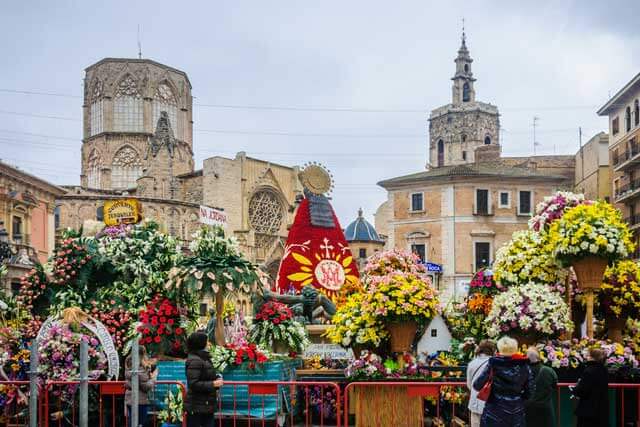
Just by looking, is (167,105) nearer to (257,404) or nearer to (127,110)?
(127,110)

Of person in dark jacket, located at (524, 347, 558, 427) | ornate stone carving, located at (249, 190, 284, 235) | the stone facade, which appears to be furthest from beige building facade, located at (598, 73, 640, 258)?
person in dark jacket, located at (524, 347, 558, 427)

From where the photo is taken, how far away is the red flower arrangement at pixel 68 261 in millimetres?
13391

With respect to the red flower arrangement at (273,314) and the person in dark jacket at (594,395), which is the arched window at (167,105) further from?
the person in dark jacket at (594,395)

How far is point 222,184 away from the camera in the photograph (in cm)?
5738

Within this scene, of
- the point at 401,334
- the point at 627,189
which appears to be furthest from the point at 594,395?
the point at 627,189

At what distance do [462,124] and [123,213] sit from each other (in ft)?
244

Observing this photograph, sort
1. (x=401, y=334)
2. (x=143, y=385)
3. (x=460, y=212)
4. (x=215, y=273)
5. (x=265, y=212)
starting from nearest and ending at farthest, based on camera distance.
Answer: (x=143, y=385), (x=215, y=273), (x=401, y=334), (x=460, y=212), (x=265, y=212)

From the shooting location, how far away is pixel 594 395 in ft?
29.8

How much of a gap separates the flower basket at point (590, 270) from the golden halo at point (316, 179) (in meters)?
8.56

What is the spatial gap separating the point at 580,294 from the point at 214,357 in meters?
5.56

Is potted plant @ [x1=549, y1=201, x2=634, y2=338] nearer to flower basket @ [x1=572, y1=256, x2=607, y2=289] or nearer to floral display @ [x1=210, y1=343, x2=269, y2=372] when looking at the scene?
flower basket @ [x1=572, y1=256, x2=607, y2=289]

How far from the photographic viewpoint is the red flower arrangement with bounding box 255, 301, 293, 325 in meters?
13.1

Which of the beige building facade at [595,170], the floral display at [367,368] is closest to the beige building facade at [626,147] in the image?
the beige building facade at [595,170]

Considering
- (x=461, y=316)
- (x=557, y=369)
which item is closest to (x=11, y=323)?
(x=461, y=316)
